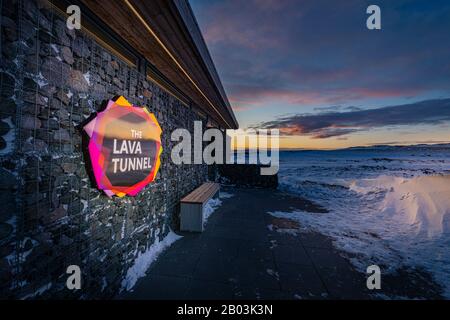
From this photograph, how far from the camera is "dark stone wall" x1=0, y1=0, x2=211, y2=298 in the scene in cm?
145

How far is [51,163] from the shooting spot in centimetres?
179

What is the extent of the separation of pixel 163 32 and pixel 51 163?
1981mm

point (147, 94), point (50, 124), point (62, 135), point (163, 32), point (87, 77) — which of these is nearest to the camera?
point (50, 124)

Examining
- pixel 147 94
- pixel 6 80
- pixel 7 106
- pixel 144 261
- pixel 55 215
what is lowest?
pixel 144 261

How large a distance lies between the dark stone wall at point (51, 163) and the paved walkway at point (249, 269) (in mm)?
795

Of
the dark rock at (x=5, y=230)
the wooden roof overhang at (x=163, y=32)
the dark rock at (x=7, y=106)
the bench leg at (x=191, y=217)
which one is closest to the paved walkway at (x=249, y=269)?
the bench leg at (x=191, y=217)

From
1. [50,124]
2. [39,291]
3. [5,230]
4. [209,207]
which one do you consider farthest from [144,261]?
[209,207]

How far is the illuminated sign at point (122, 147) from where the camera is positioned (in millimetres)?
2236

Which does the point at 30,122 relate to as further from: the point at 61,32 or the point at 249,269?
the point at 249,269

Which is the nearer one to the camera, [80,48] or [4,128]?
[4,128]

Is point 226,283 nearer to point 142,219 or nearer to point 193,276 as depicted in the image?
point 193,276

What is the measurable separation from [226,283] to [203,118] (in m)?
6.05

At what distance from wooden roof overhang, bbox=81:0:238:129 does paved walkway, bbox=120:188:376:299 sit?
11.7 feet

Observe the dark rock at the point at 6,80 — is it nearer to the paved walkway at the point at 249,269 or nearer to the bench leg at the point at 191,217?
the paved walkway at the point at 249,269
